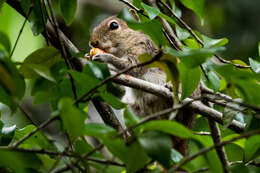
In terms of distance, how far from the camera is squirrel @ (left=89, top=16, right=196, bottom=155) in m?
2.64

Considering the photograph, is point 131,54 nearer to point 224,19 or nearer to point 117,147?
point 117,147

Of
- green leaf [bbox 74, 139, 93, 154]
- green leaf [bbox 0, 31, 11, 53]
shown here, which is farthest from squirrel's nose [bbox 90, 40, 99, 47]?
green leaf [bbox 0, 31, 11, 53]

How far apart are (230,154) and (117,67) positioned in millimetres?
1077

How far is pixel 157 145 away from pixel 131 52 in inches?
80.8

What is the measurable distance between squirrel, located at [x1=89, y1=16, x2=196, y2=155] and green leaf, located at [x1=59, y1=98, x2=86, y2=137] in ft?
4.82

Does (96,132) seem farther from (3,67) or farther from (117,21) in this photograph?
(117,21)

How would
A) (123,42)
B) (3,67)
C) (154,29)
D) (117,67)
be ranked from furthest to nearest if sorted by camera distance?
(123,42), (117,67), (154,29), (3,67)

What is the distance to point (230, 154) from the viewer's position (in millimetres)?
1935

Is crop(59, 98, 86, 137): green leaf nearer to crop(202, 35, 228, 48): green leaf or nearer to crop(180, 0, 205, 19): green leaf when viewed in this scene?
crop(202, 35, 228, 48): green leaf

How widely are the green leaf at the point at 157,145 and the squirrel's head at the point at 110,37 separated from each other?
210 centimetres

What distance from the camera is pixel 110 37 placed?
310 cm

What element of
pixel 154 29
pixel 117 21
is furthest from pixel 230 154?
pixel 117 21

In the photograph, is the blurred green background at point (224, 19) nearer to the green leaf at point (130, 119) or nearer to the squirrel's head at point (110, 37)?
the squirrel's head at point (110, 37)

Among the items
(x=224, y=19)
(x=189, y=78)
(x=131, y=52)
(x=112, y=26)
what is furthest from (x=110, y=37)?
(x=224, y=19)
